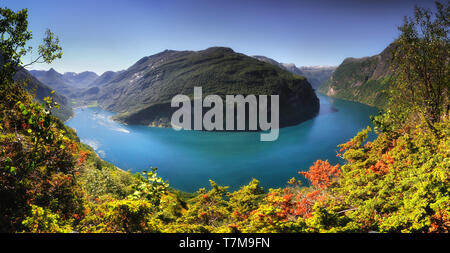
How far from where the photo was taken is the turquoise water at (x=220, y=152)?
52.4 m

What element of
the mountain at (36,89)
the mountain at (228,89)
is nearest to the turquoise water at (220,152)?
the mountain at (228,89)

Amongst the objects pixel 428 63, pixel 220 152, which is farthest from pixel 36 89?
Answer: pixel 220 152

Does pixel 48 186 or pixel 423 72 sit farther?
pixel 423 72

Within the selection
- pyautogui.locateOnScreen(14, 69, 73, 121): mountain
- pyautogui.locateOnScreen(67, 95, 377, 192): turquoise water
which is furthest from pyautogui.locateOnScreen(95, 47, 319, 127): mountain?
pyautogui.locateOnScreen(14, 69, 73, 121): mountain

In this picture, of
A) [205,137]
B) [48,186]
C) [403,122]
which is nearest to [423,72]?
[403,122]

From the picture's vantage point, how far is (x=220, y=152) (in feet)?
237

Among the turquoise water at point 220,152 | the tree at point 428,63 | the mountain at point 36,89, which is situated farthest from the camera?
the turquoise water at point 220,152

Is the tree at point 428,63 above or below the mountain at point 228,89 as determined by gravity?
below

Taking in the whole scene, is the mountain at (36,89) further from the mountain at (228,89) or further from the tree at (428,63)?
the mountain at (228,89)

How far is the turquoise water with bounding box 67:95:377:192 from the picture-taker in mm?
52375
